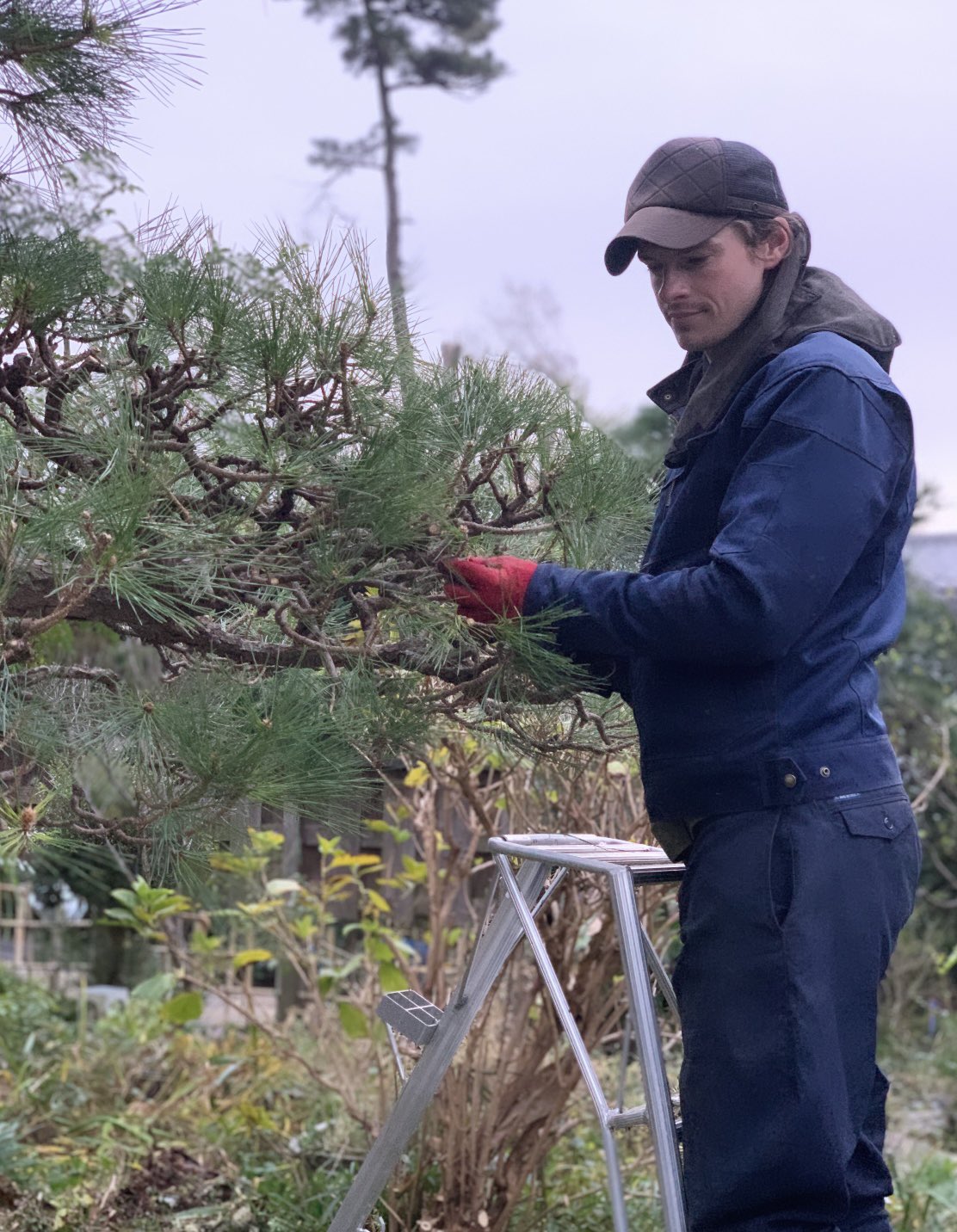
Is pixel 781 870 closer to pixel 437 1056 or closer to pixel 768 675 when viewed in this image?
pixel 768 675

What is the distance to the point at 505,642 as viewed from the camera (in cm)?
152

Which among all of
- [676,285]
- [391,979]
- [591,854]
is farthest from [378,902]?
[676,285]

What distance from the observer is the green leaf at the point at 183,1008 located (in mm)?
3162

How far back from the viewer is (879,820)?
1467 mm

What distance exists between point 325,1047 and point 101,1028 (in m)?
0.86

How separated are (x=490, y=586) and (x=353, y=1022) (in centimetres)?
178

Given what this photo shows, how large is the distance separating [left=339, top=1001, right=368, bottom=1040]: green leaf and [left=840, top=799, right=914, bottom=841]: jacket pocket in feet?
5.90

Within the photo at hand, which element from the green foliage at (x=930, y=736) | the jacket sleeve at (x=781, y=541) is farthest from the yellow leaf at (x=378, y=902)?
the green foliage at (x=930, y=736)

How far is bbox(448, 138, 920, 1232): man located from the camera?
1.39m

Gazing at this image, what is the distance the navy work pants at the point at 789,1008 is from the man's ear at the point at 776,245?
0.62 m

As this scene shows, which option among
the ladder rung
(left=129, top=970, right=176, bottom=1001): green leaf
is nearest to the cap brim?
the ladder rung

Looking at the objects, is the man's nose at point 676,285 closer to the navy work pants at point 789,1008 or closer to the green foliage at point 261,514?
the green foliage at point 261,514

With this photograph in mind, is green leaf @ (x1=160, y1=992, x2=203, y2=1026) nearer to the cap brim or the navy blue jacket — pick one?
the navy blue jacket

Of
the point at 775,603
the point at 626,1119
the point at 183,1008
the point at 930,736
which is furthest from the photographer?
the point at 930,736
